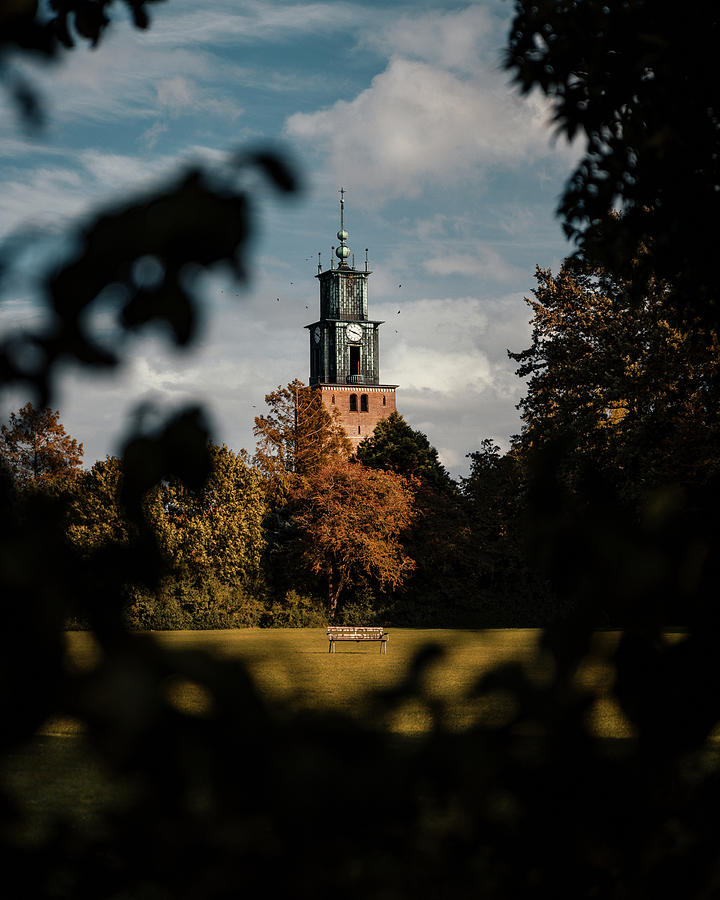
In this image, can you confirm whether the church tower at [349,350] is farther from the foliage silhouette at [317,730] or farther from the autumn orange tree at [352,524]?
the foliage silhouette at [317,730]

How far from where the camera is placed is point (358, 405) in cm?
10981

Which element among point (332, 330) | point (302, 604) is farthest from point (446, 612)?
point (332, 330)

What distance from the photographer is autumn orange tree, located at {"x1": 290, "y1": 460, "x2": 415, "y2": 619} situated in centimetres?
5144

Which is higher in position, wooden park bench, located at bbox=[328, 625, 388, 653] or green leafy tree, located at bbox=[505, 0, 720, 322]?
green leafy tree, located at bbox=[505, 0, 720, 322]

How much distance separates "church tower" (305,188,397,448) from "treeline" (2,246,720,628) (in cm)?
4103

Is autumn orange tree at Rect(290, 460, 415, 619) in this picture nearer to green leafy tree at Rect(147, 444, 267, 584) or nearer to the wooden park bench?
green leafy tree at Rect(147, 444, 267, 584)

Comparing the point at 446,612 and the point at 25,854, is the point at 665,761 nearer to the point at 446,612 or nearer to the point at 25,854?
the point at 25,854

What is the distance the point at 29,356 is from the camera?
2.93 feet

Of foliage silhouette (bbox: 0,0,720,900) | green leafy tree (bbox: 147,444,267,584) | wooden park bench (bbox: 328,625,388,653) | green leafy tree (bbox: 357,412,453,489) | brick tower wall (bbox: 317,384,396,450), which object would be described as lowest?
wooden park bench (bbox: 328,625,388,653)

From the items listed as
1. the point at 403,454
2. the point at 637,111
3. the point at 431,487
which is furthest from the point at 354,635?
the point at 637,111

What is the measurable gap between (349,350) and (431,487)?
59.3 m

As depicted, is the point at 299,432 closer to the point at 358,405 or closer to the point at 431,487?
the point at 431,487

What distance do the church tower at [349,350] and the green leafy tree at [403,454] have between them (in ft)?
147

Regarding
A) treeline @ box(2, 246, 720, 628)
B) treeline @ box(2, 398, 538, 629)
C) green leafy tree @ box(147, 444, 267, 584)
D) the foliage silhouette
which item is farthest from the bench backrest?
the foliage silhouette
